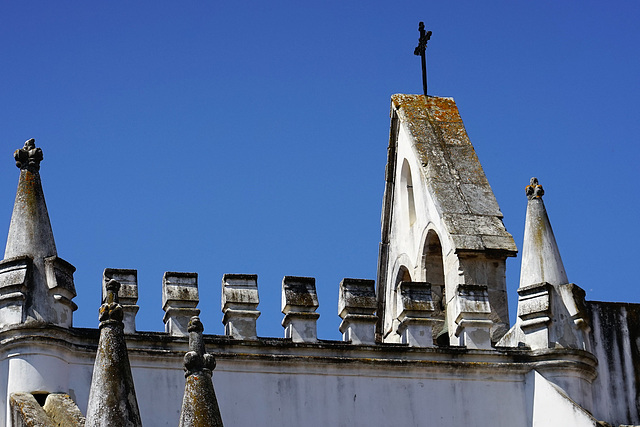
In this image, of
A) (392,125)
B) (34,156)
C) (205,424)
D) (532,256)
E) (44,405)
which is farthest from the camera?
(392,125)

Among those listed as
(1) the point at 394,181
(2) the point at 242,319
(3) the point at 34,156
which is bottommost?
(2) the point at 242,319

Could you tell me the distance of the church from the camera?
80.1 ft

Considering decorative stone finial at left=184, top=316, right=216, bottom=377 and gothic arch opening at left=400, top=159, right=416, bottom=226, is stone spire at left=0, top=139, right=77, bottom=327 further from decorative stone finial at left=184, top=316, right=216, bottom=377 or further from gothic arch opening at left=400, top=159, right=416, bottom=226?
Answer: gothic arch opening at left=400, top=159, right=416, bottom=226

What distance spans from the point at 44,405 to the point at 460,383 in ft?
22.2

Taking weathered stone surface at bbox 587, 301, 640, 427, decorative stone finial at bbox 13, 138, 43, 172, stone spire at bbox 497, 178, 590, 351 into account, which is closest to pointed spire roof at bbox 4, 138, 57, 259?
decorative stone finial at bbox 13, 138, 43, 172

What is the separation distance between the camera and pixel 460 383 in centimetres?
2656

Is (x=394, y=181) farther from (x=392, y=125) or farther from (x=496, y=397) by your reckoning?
(x=496, y=397)

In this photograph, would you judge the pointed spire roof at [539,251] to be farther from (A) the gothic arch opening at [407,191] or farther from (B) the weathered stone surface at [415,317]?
(A) the gothic arch opening at [407,191]

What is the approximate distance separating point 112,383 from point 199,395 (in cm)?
123

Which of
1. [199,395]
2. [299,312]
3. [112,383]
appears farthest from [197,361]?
[299,312]

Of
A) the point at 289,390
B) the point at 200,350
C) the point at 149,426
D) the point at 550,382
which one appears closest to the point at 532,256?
the point at 550,382

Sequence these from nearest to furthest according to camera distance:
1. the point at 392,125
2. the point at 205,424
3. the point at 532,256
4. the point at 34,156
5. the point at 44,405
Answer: the point at 205,424, the point at 44,405, the point at 34,156, the point at 532,256, the point at 392,125

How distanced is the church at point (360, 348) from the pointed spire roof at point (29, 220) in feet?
0.07

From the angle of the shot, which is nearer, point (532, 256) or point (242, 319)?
point (242, 319)
